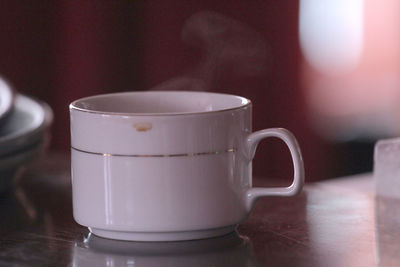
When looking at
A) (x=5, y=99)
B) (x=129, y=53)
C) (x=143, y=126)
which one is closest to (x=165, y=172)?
(x=143, y=126)

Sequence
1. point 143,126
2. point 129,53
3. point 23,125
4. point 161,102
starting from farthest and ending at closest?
point 129,53 → point 23,125 → point 161,102 → point 143,126

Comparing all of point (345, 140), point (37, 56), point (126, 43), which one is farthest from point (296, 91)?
point (37, 56)

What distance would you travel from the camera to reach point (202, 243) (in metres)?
0.58

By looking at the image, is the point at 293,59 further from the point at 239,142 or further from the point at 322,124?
the point at 239,142

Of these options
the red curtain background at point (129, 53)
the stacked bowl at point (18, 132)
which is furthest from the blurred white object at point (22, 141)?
the red curtain background at point (129, 53)

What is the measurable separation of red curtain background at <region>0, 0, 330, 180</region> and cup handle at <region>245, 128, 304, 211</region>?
5.29 ft

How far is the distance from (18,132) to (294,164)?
0.34 meters

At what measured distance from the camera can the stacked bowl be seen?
75 centimetres

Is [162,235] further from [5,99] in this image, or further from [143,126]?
[5,99]

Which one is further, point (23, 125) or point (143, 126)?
point (23, 125)

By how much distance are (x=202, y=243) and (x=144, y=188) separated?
7 centimetres

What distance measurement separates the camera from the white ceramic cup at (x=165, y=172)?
55cm

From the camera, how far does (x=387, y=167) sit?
731 mm

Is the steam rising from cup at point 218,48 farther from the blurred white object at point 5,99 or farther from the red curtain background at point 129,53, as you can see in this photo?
the red curtain background at point 129,53
